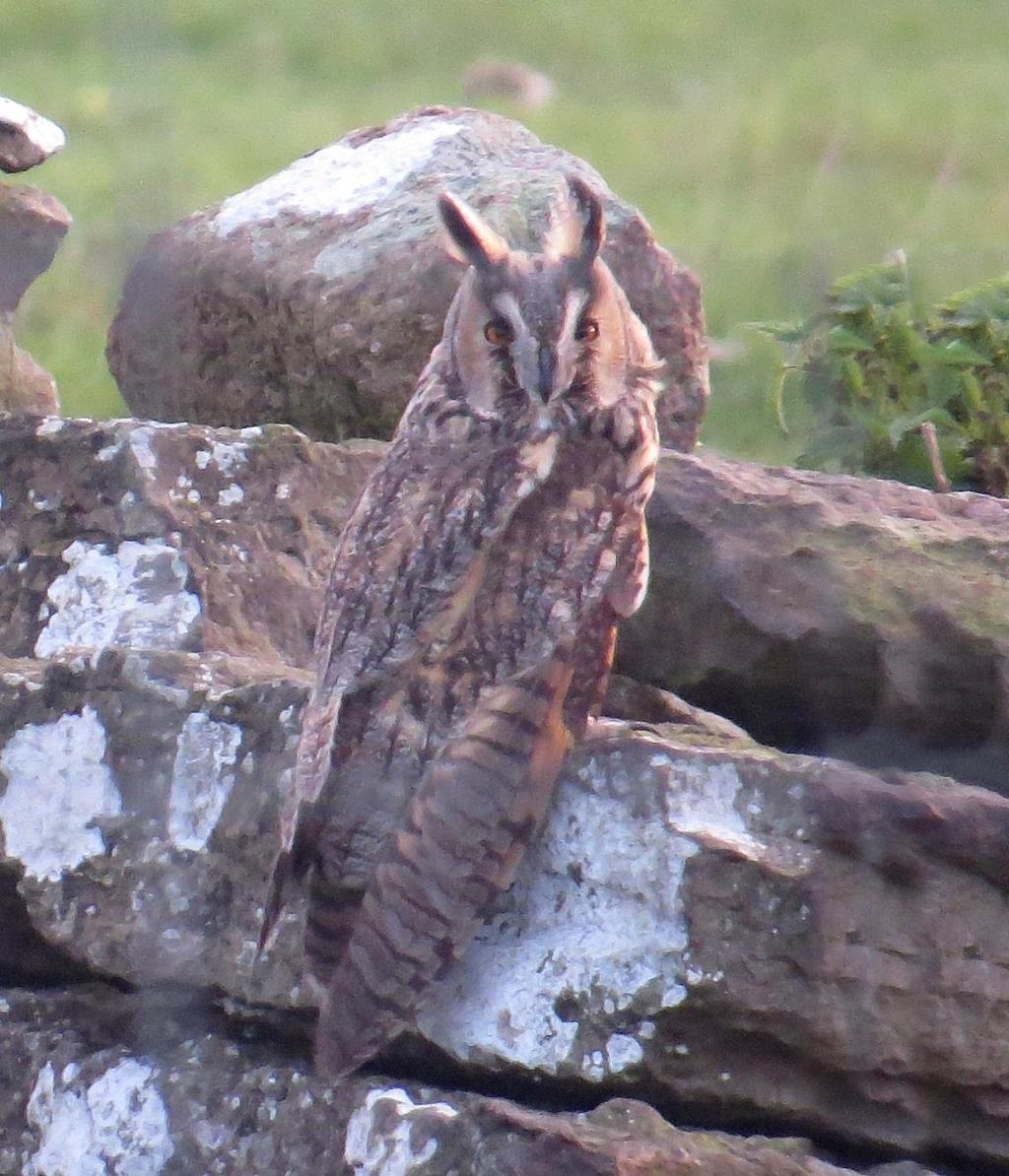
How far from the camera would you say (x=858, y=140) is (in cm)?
164

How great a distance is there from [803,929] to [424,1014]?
504 millimetres

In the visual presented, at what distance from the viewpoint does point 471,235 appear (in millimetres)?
2523

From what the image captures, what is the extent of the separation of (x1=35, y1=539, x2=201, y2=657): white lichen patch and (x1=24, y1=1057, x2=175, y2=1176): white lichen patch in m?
0.71

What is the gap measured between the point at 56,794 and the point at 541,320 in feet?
3.20

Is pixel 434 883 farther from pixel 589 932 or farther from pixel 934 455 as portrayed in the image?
pixel 934 455

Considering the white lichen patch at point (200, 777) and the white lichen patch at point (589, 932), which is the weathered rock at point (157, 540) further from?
the white lichen patch at point (589, 932)

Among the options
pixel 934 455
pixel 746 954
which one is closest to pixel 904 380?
pixel 934 455

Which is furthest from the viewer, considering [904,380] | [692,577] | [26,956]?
[904,380]

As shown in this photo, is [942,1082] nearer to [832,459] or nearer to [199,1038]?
[199,1038]

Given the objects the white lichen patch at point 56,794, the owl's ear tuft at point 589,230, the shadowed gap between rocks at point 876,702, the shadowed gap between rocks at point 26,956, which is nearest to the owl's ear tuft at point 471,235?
the owl's ear tuft at point 589,230

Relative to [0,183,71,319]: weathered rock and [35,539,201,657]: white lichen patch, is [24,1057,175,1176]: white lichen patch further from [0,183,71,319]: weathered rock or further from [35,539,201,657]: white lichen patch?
[0,183,71,319]: weathered rock

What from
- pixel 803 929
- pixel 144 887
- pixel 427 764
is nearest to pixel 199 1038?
pixel 144 887

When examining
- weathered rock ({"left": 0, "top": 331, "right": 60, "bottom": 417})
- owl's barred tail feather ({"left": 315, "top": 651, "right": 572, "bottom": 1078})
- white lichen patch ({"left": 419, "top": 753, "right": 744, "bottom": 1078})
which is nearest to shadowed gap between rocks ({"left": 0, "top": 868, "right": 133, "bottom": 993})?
owl's barred tail feather ({"left": 315, "top": 651, "right": 572, "bottom": 1078})

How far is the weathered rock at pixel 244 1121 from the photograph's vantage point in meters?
1.99
